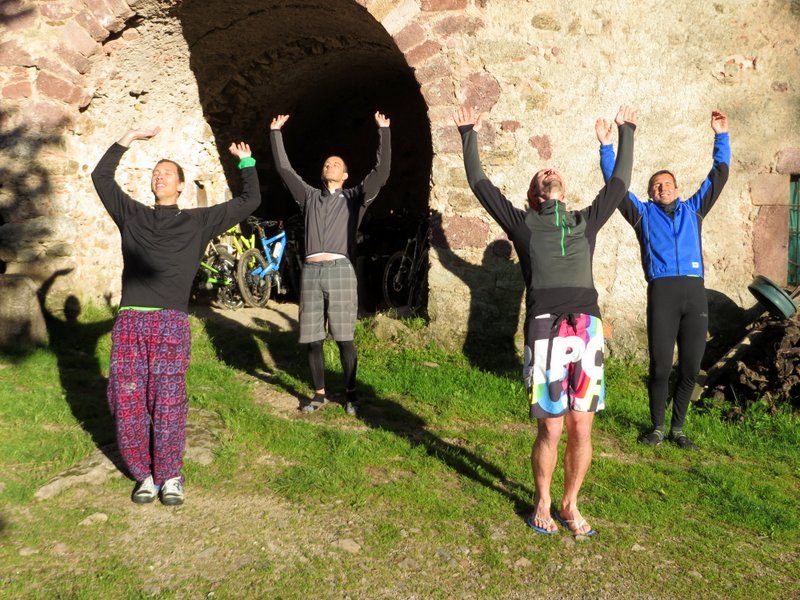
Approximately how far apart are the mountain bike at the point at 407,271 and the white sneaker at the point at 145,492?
4.67 m

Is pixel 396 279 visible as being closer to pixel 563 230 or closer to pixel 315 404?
pixel 315 404

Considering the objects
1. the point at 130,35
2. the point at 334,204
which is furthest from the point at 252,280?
the point at 334,204

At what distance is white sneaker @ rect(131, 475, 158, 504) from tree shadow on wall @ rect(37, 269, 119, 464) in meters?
0.49

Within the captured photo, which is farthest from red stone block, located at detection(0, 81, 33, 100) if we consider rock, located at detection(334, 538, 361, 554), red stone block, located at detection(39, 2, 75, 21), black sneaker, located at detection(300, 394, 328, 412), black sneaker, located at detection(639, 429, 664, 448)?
black sneaker, located at detection(639, 429, 664, 448)

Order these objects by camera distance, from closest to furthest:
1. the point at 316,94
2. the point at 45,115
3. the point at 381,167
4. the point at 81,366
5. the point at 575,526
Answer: the point at 575,526, the point at 381,167, the point at 81,366, the point at 45,115, the point at 316,94

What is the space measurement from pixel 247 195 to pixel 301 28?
179 inches

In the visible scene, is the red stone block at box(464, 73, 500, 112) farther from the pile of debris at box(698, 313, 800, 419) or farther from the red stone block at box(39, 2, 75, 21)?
the red stone block at box(39, 2, 75, 21)

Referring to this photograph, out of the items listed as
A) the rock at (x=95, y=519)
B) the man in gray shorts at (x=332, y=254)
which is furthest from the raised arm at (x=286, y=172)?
the rock at (x=95, y=519)

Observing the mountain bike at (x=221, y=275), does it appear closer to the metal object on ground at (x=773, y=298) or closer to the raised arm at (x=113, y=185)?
the raised arm at (x=113, y=185)

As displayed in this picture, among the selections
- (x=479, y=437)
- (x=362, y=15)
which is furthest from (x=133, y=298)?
(x=362, y=15)

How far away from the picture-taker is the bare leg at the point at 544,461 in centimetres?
315

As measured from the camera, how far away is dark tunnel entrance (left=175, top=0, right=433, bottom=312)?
7289 mm

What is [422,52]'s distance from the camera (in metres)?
5.98

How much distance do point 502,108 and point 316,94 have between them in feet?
13.9
